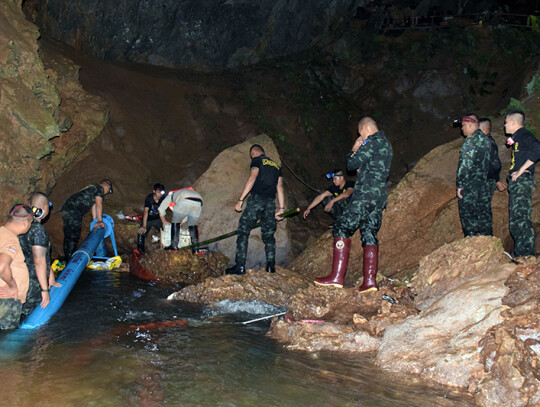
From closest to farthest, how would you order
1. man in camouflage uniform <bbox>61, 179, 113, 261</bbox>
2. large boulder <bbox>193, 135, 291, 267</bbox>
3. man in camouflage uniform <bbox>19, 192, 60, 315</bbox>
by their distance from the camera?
man in camouflage uniform <bbox>19, 192, 60, 315</bbox> → man in camouflage uniform <bbox>61, 179, 113, 261</bbox> → large boulder <bbox>193, 135, 291, 267</bbox>

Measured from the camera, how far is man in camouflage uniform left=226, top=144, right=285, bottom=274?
730 centimetres

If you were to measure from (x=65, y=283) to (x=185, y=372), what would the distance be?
3.43m

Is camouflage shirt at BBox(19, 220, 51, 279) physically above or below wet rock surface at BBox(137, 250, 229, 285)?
above

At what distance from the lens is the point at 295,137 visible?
15.0m

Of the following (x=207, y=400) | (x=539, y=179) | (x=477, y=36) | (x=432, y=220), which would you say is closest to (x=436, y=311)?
(x=207, y=400)

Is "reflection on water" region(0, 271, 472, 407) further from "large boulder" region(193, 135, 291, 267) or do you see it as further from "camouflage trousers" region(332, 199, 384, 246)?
"large boulder" region(193, 135, 291, 267)

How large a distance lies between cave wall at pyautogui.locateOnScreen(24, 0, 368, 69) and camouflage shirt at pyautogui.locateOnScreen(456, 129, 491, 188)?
38.6 ft

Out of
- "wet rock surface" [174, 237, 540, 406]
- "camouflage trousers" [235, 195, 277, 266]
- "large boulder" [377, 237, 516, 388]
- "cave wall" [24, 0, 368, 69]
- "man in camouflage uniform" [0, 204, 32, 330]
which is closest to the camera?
"wet rock surface" [174, 237, 540, 406]

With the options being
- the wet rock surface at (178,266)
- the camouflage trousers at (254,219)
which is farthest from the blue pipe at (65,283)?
the camouflage trousers at (254,219)

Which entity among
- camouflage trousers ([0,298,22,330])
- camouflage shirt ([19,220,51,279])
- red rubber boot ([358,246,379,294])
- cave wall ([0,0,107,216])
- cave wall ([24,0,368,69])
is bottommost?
camouflage trousers ([0,298,22,330])

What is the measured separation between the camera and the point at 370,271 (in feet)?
17.9

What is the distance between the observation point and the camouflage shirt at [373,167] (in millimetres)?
5578

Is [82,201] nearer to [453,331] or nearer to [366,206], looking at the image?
[366,206]

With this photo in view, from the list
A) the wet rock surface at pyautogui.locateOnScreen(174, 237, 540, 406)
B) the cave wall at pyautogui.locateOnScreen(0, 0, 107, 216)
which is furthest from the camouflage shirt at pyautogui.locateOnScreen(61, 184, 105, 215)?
the wet rock surface at pyautogui.locateOnScreen(174, 237, 540, 406)
